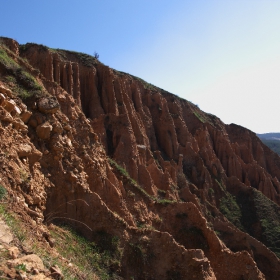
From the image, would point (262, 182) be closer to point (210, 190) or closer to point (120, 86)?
point (210, 190)

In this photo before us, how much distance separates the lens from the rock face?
1030 centimetres

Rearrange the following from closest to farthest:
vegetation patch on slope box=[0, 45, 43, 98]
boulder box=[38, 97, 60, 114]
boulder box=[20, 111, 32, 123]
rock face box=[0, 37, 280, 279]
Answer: boulder box=[20, 111, 32, 123], rock face box=[0, 37, 280, 279], boulder box=[38, 97, 60, 114], vegetation patch on slope box=[0, 45, 43, 98]

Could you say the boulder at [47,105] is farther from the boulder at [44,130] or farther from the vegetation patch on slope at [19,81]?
the boulder at [44,130]

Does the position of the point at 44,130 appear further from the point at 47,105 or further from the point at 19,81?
the point at 19,81

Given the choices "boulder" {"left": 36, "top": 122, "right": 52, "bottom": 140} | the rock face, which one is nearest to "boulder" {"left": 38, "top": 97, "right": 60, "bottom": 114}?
the rock face

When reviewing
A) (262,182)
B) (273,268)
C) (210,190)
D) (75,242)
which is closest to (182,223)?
(75,242)

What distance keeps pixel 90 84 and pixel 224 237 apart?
2018 cm

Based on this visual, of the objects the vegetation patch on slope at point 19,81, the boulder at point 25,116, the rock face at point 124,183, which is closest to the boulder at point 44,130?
the rock face at point 124,183

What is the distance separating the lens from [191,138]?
42.8 metres

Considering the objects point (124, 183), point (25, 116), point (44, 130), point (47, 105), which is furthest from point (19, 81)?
point (124, 183)

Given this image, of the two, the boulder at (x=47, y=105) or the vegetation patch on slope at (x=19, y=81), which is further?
the vegetation patch on slope at (x=19, y=81)

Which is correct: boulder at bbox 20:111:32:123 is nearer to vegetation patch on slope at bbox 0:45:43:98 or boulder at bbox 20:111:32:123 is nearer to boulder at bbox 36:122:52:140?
boulder at bbox 36:122:52:140

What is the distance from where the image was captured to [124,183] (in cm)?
1709

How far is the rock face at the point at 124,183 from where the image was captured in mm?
10305
